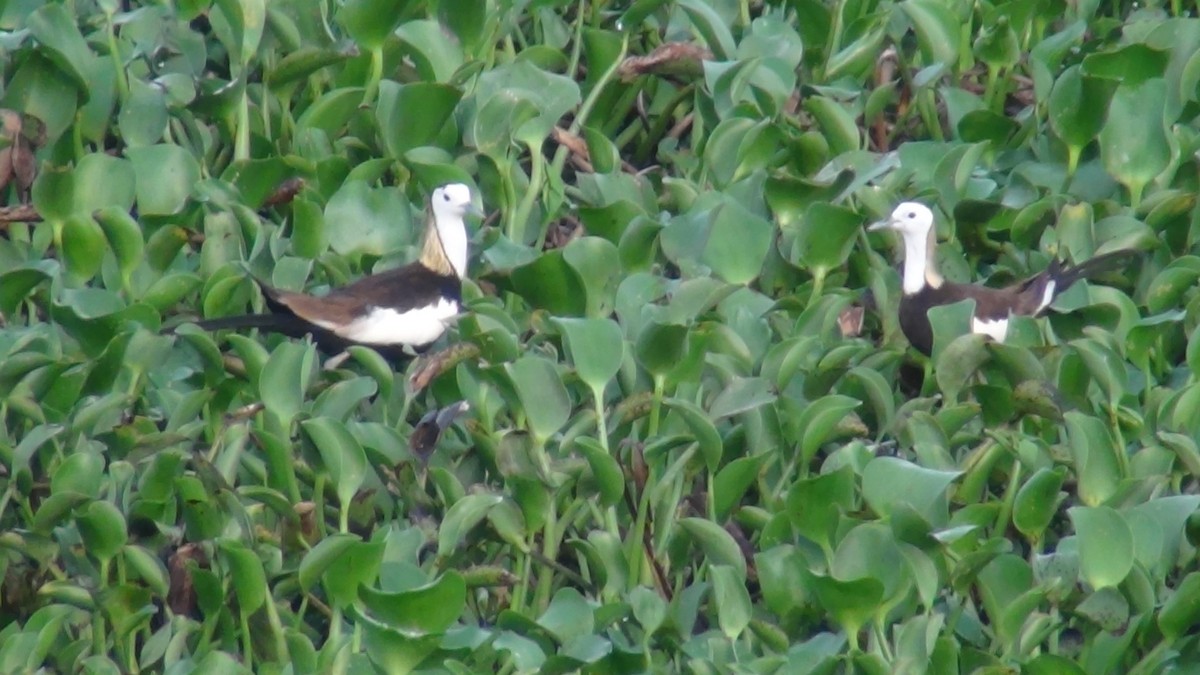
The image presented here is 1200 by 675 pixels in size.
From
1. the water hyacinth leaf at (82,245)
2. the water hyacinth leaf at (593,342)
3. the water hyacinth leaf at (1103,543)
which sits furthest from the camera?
the water hyacinth leaf at (82,245)

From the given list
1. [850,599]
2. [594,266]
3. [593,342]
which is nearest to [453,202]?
[594,266]

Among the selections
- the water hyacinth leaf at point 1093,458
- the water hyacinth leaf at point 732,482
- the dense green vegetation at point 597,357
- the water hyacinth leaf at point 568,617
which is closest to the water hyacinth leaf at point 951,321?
the dense green vegetation at point 597,357

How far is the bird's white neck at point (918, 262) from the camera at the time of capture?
5691mm

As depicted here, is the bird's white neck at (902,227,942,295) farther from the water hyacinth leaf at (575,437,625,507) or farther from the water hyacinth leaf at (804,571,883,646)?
the water hyacinth leaf at (804,571,883,646)

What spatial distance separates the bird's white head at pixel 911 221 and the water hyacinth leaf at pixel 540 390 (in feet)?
4.09

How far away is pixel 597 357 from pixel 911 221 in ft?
3.93

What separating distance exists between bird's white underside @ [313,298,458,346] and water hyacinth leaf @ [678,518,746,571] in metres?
1.01

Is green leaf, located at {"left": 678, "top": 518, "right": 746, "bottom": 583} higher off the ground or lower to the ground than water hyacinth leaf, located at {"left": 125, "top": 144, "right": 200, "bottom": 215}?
lower

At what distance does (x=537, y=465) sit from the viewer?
482cm

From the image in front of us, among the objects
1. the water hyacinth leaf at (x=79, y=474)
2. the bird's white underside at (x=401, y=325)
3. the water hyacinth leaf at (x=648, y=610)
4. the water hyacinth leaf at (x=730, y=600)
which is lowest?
the bird's white underside at (x=401, y=325)

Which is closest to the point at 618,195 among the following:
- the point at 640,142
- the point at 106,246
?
the point at 640,142

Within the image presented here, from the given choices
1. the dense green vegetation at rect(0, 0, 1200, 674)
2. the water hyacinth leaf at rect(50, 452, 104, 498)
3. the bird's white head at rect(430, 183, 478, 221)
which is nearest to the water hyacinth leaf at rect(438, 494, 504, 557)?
the dense green vegetation at rect(0, 0, 1200, 674)

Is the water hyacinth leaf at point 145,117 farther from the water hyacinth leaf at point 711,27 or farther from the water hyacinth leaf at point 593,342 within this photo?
the water hyacinth leaf at point 593,342

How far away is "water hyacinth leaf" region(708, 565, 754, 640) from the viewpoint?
458 cm
